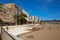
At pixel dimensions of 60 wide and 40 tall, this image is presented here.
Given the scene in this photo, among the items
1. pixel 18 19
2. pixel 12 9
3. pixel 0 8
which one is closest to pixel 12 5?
pixel 12 9

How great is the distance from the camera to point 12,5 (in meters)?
90.6

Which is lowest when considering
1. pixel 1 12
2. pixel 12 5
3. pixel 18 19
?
pixel 18 19

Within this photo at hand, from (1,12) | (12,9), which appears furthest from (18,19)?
(12,9)

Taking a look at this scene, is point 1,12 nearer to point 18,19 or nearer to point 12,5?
point 18,19

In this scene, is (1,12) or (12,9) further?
(12,9)

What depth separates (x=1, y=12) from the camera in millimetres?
69562

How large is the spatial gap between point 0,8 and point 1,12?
3250 millimetres

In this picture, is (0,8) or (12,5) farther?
(12,5)

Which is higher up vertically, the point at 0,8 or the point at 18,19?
the point at 0,8

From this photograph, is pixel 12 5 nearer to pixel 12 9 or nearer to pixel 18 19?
pixel 12 9

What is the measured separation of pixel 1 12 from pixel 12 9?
19.6 m

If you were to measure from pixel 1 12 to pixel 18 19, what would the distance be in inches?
665

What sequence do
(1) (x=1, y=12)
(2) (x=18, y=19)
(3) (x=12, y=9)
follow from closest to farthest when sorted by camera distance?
1. (2) (x=18, y=19)
2. (1) (x=1, y=12)
3. (3) (x=12, y=9)

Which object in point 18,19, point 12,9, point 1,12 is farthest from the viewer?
point 12,9
